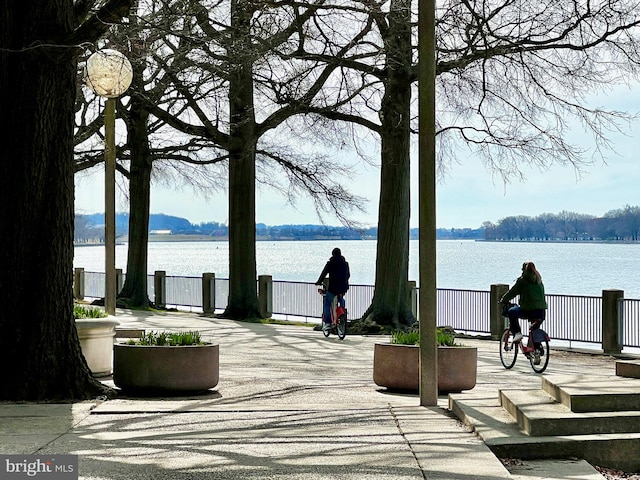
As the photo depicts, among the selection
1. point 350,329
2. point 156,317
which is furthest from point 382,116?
point 156,317

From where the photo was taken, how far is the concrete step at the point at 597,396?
987 cm

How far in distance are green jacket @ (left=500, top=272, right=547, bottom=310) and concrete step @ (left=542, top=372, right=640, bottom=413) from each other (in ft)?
24.4

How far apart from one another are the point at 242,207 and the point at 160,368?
1963 centimetres

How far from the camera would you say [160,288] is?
129 ft

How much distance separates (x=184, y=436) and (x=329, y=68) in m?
19.4

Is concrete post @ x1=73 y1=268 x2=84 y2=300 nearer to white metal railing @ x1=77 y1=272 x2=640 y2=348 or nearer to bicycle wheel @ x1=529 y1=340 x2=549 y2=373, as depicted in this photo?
white metal railing @ x1=77 y1=272 x2=640 y2=348

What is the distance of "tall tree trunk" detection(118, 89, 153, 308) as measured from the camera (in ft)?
119

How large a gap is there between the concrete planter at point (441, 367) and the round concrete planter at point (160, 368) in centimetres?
245

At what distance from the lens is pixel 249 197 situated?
32.2 meters

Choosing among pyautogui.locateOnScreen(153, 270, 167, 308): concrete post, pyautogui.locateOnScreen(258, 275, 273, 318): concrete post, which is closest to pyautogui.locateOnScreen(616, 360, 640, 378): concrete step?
pyautogui.locateOnScreen(258, 275, 273, 318): concrete post

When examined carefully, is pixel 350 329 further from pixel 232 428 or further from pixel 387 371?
pixel 232 428

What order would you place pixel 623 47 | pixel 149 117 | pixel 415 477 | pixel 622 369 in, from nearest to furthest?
pixel 415 477 → pixel 622 369 → pixel 623 47 → pixel 149 117

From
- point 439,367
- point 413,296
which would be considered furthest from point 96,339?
point 413,296

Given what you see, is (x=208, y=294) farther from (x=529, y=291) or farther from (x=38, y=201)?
(x=38, y=201)
